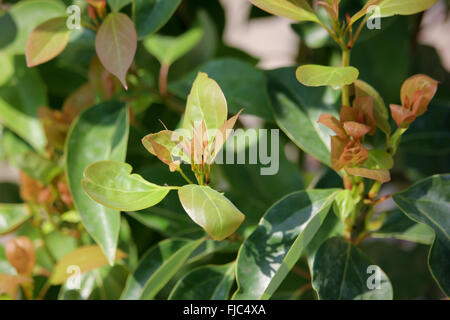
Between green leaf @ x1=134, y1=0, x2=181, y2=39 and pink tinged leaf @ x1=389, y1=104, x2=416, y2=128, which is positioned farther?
green leaf @ x1=134, y1=0, x2=181, y2=39

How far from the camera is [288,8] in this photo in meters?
0.45

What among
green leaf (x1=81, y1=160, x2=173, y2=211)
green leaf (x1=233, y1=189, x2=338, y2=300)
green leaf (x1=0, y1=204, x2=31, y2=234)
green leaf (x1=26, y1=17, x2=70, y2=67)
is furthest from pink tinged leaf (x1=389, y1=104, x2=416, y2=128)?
green leaf (x1=0, y1=204, x2=31, y2=234)

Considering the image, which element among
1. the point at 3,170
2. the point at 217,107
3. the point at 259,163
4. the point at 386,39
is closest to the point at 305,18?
the point at 217,107

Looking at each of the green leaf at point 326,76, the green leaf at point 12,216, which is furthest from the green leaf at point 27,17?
the green leaf at point 326,76

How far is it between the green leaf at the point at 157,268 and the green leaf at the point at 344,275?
133 mm

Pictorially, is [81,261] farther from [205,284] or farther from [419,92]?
[419,92]

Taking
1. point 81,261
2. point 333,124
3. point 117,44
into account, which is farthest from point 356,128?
point 81,261

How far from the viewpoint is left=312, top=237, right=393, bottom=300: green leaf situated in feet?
1.71

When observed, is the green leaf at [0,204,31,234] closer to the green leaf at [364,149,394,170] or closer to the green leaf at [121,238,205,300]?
the green leaf at [121,238,205,300]

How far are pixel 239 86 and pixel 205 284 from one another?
245 millimetres

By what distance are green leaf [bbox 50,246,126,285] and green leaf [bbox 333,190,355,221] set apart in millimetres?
280

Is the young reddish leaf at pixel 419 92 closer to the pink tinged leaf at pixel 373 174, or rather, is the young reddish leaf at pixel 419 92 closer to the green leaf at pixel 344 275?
the pink tinged leaf at pixel 373 174
